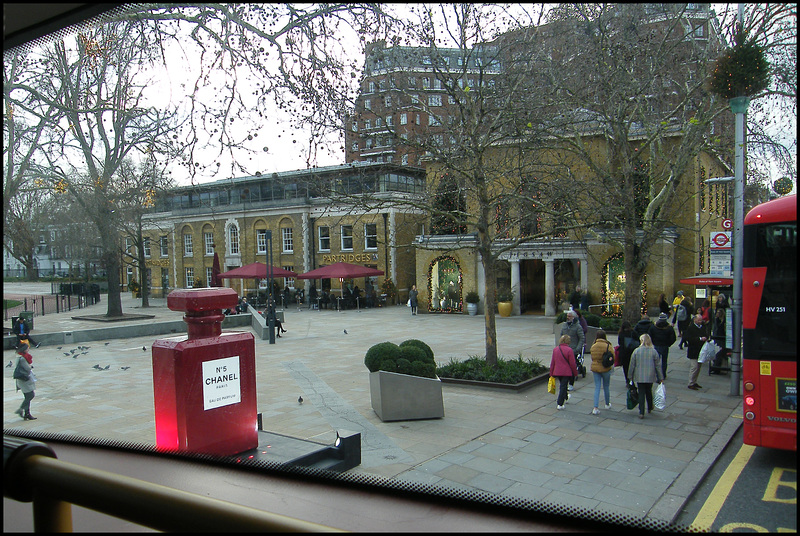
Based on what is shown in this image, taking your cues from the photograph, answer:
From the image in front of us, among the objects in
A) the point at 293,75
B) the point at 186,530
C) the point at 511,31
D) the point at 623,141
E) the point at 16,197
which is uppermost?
the point at 511,31

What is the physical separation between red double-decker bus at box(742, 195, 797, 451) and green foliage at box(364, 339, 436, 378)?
4.35 metres

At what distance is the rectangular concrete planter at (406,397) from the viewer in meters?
8.18

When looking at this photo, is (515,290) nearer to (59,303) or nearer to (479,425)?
(479,425)

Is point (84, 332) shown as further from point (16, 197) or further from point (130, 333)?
point (16, 197)

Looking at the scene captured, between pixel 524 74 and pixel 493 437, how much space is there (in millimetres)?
6236

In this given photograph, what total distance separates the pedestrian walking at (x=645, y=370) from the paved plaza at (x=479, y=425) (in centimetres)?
38

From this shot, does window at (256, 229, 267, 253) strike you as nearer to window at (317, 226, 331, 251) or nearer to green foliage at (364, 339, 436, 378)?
window at (317, 226, 331, 251)

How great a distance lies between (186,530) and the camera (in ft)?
3.98

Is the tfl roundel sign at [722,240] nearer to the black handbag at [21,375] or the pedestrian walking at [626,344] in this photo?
the pedestrian walking at [626,344]

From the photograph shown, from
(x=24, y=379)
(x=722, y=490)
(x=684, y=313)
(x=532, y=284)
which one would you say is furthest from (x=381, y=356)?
(x=532, y=284)

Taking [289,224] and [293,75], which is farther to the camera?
[289,224]

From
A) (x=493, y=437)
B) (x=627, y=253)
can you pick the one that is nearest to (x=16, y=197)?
(x=493, y=437)

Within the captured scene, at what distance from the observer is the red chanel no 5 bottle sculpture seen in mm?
4230

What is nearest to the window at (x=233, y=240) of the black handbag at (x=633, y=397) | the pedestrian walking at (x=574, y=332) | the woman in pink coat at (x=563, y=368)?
the pedestrian walking at (x=574, y=332)
